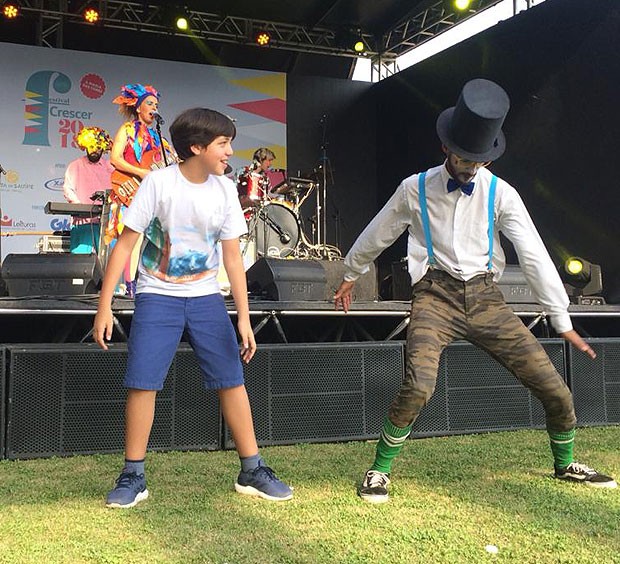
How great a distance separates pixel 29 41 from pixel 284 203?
16.4 feet

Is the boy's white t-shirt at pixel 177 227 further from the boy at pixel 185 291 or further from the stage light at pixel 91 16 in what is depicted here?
the stage light at pixel 91 16

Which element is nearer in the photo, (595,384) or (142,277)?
(142,277)

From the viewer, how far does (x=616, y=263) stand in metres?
7.16

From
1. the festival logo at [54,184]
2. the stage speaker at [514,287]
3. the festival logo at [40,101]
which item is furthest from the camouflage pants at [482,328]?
the festival logo at [40,101]

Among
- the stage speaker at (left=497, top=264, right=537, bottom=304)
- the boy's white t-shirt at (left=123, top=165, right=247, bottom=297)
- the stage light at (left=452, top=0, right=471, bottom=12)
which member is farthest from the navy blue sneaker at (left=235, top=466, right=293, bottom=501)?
the stage light at (left=452, top=0, right=471, bottom=12)

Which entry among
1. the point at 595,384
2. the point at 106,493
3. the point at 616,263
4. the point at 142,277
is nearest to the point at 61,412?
the point at 106,493

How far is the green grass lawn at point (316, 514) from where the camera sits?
84.7 inches

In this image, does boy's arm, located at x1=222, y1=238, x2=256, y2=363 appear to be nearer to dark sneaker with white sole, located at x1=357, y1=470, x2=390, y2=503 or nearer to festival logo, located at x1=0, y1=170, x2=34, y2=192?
dark sneaker with white sole, located at x1=357, y1=470, x2=390, y2=503

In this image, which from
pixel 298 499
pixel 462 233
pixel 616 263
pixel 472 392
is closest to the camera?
pixel 298 499

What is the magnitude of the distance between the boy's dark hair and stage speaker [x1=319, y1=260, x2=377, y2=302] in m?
3.11

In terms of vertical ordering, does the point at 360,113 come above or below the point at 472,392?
above

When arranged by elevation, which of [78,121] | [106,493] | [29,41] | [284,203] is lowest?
[106,493]

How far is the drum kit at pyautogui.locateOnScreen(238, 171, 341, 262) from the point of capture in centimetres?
876

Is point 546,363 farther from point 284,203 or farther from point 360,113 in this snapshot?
point 360,113
